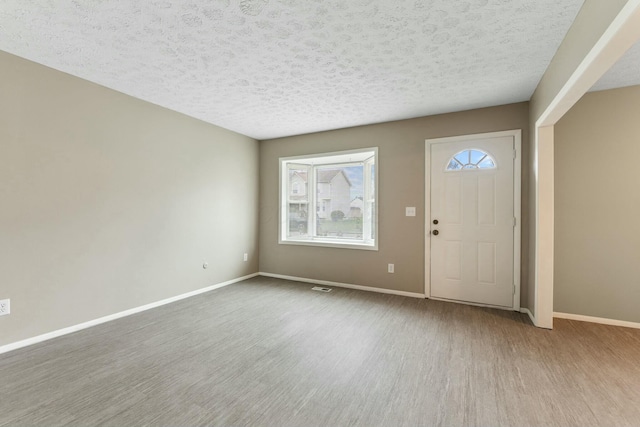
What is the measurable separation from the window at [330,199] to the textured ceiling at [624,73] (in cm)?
253

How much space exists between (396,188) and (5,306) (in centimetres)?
426

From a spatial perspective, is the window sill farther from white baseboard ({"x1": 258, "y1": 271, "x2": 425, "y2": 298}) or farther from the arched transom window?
the arched transom window

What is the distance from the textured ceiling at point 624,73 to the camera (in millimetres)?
2323

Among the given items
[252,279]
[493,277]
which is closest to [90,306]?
[252,279]

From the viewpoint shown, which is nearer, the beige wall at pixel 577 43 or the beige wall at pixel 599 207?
the beige wall at pixel 577 43

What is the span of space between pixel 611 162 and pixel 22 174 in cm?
574

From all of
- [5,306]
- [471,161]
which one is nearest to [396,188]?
[471,161]

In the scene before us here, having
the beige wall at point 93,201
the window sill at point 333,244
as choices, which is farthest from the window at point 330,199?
the beige wall at point 93,201

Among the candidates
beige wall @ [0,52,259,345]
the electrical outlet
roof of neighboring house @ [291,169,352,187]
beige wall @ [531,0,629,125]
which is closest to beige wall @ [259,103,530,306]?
A: roof of neighboring house @ [291,169,352,187]

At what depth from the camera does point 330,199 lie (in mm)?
4887

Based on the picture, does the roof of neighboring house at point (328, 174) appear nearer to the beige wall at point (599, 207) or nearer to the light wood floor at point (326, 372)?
the light wood floor at point (326, 372)

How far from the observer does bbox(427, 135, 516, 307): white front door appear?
11.1 ft

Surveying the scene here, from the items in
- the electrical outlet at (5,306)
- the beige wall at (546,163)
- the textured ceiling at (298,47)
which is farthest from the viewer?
the electrical outlet at (5,306)

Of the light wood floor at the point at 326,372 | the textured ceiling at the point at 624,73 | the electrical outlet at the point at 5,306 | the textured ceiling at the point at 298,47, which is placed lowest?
the light wood floor at the point at 326,372
